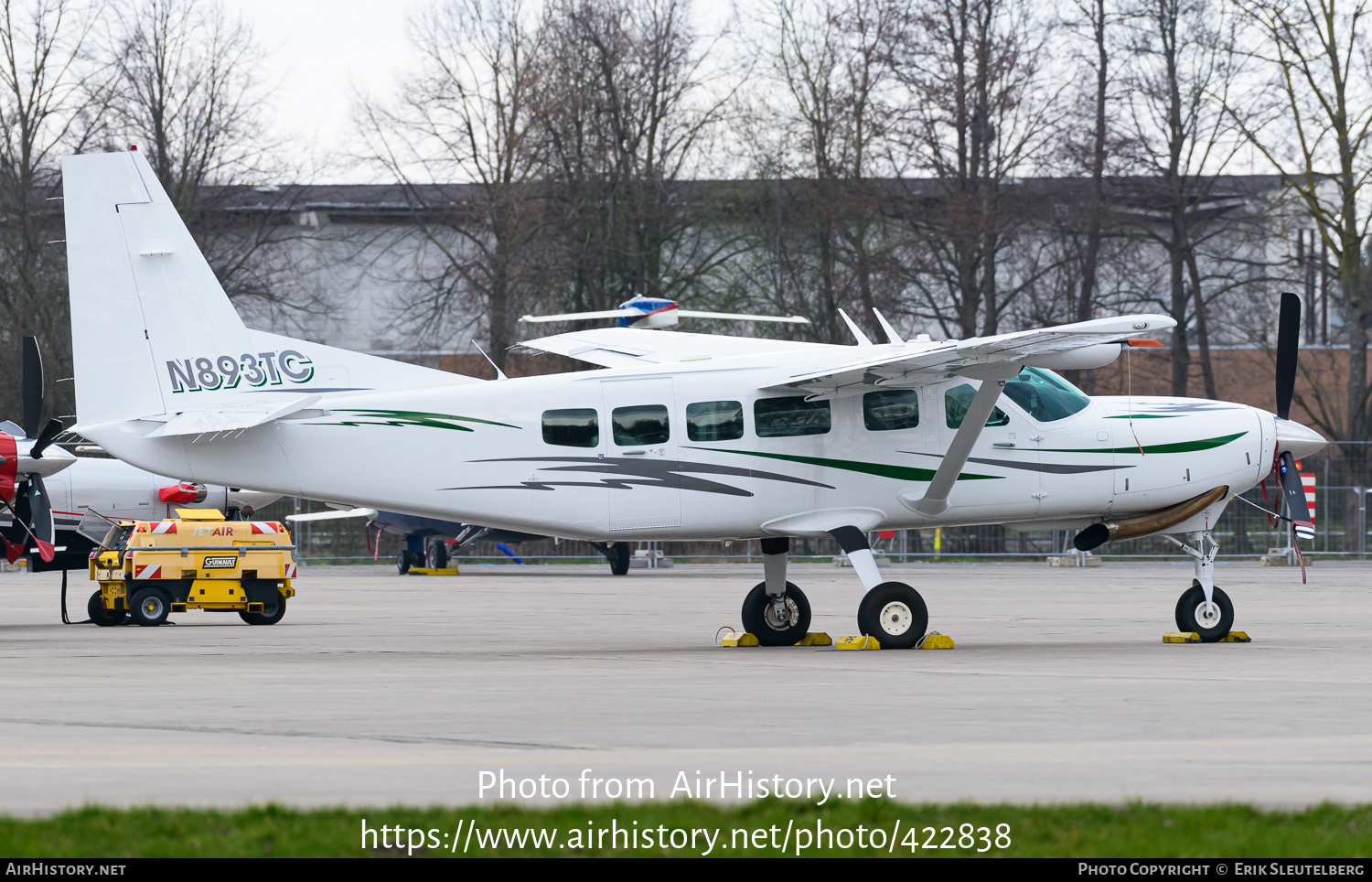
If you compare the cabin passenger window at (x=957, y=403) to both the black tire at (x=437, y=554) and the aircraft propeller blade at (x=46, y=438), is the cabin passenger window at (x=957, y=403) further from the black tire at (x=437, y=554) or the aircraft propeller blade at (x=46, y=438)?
the black tire at (x=437, y=554)

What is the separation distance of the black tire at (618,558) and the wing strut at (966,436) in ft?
70.1

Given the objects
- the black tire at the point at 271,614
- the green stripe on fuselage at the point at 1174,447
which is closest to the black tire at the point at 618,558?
the black tire at the point at 271,614

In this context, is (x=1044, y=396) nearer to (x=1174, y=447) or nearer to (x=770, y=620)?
(x=1174, y=447)

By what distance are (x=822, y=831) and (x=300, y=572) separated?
35547 millimetres

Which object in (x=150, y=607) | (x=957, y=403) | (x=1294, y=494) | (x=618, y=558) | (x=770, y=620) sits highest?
(x=957, y=403)

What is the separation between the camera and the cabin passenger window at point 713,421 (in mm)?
16094

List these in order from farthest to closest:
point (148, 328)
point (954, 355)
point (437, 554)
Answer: point (437, 554)
point (148, 328)
point (954, 355)

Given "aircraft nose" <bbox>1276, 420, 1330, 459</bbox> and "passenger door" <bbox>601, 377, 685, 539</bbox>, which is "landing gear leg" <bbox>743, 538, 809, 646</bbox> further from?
"aircraft nose" <bbox>1276, 420, 1330, 459</bbox>

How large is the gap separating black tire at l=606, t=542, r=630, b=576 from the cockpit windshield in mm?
21178

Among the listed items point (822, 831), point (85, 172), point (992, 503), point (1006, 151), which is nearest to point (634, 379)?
point (992, 503)

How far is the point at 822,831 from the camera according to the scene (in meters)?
6.20

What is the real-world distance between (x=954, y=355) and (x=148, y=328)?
765 cm

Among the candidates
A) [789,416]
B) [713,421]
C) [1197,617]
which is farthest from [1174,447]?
[713,421]

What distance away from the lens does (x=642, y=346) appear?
62.1 ft
